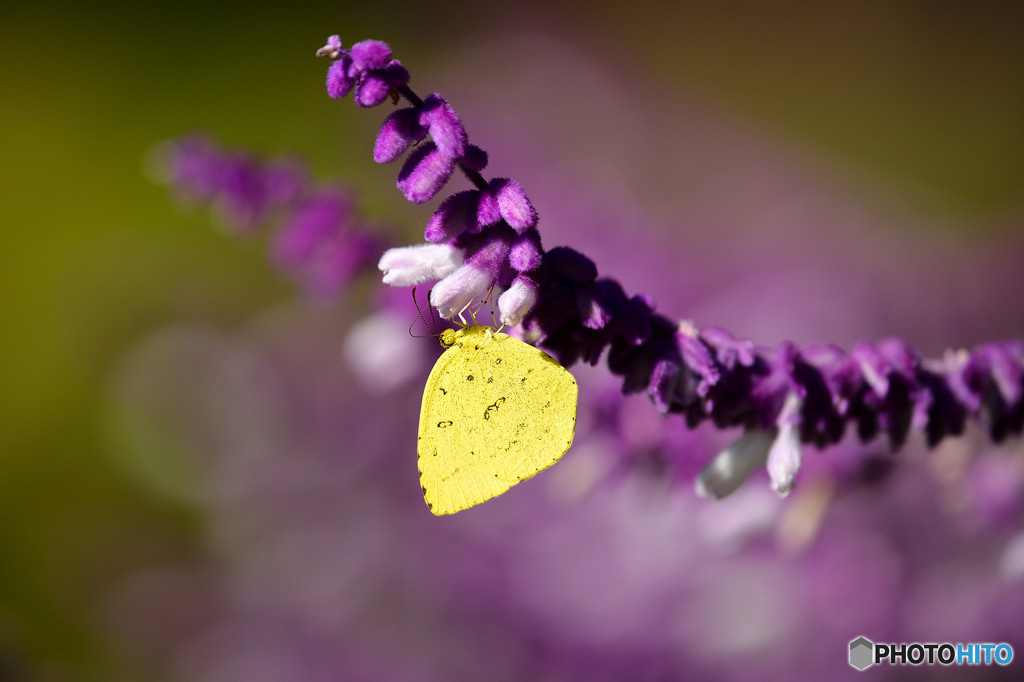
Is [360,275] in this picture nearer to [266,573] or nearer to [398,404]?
[398,404]

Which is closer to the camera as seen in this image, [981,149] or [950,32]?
[981,149]

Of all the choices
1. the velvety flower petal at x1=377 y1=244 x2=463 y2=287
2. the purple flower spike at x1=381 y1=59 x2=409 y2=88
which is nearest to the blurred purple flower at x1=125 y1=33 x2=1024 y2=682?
the velvety flower petal at x1=377 y1=244 x2=463 y2=287

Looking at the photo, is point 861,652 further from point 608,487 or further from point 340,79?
point 340,79

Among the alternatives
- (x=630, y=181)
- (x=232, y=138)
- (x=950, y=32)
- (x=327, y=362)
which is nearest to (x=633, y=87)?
(x=630, y=181)

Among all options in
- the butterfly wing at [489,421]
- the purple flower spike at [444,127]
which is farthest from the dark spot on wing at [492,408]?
the purple flower spike at [444,127]

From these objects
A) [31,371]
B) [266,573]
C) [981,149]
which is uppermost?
[981,149]

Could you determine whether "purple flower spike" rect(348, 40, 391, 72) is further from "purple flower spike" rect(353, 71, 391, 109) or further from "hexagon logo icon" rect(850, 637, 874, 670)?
"hexagon logo icon" rect(850, 637, 874, 670)

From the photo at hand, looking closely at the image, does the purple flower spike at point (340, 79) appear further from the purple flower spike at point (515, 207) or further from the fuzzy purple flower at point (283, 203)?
the fuzzy purple flower at point (283, 203)
